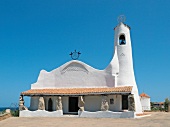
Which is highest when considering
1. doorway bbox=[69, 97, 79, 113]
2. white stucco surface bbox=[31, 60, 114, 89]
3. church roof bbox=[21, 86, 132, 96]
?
white stucco surface bbox=[31, 60, 114, 89]

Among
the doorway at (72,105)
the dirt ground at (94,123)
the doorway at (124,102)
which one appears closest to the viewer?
the dirt ground at (94,123)

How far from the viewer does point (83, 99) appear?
71.5ft

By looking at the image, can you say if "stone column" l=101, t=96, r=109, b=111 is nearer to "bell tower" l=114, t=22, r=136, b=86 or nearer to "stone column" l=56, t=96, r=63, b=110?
"bell tower" l=114, t=22, r=136, b=86

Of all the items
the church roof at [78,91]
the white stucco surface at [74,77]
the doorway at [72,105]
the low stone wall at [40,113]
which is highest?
the white stucco surface at [74,77]

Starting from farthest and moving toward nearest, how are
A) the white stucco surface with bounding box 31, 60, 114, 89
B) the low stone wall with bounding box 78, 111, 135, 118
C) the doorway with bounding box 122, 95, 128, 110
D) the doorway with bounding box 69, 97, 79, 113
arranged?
the doorway with bounding box 69, 97, 79, 113 → the white stucco surface with bounding box 31, 60, 114, 89 → the doorway with bounding box 122, 95, 128, 110 → the low stone wall with bounding box 78, 111, 135, 118

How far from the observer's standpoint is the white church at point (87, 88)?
70.2ft

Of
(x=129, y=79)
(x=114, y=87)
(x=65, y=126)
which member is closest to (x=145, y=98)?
(x=129, y=79)

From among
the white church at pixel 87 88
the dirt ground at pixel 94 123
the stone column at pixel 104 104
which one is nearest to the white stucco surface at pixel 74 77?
the white church at pixel 87 88

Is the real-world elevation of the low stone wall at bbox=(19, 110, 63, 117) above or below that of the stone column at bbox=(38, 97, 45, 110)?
below

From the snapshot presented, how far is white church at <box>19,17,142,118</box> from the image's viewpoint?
70.2 ft

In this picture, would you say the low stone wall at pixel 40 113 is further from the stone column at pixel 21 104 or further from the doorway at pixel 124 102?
the doorway at pixel 124 102

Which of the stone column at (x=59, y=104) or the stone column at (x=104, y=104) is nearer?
the stone column at (x=104, y=104)

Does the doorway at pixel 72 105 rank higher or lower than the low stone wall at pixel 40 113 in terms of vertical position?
higher

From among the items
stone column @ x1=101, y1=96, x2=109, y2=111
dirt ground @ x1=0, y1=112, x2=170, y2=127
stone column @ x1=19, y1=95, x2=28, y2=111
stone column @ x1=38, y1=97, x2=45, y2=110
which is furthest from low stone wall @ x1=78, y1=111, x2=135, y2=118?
stone column @ x1=19, y1=95, x2=28, y2=111
